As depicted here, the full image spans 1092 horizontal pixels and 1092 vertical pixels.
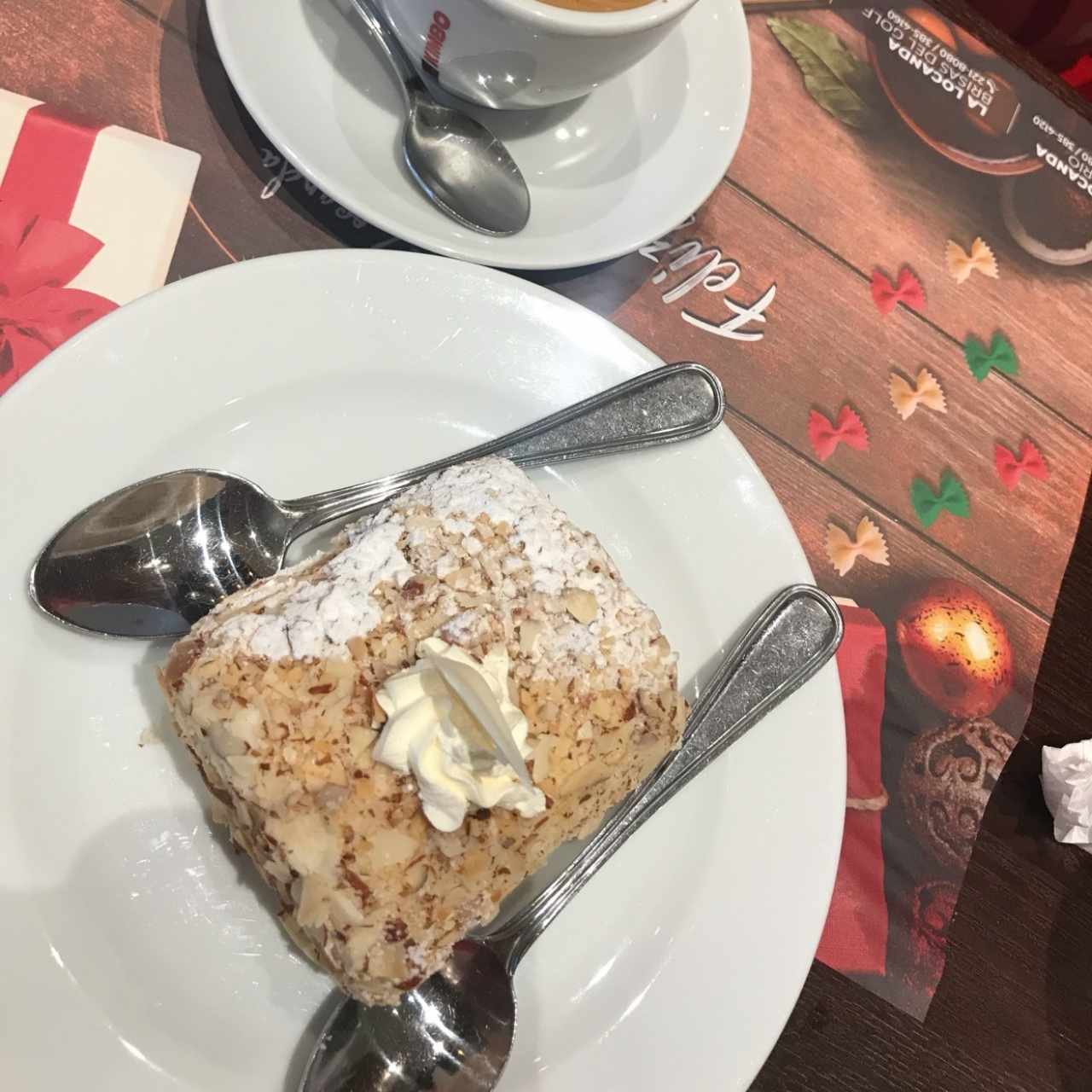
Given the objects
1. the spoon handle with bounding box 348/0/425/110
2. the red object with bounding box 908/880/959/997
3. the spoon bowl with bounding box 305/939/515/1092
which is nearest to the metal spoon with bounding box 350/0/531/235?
the spoon handle with bounding box 348/0/425/110

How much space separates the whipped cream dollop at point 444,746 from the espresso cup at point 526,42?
0.65 meters

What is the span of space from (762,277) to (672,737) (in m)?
0.78

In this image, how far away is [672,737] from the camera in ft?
2.97

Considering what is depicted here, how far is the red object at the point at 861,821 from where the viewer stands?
1.12 meters

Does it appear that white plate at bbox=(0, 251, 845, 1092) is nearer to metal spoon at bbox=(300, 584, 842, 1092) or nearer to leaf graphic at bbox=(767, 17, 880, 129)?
metal spoon at bbox=(300, 584, 842, 1092)

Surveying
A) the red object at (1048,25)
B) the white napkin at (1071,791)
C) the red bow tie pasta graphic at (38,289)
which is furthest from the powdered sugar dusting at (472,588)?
the red object at (1048,25)

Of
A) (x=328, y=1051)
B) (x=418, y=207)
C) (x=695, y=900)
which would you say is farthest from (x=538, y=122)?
(x=328, y=1051)

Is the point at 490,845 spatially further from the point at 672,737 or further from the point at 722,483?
the point at 722,483

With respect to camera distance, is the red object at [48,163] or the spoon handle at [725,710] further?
the red object at [48,163]

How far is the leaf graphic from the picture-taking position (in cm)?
141

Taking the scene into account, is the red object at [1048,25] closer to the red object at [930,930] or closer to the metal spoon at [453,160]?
the metal spoon at [453,160]

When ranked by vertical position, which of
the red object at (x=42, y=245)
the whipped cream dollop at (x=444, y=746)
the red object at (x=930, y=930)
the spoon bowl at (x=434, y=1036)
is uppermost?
the whipped cream dollop at (x=444, y=746)

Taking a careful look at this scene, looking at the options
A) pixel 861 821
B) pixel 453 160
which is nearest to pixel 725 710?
pixel 861 821

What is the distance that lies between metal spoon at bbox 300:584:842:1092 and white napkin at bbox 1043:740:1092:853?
49 centimetres
